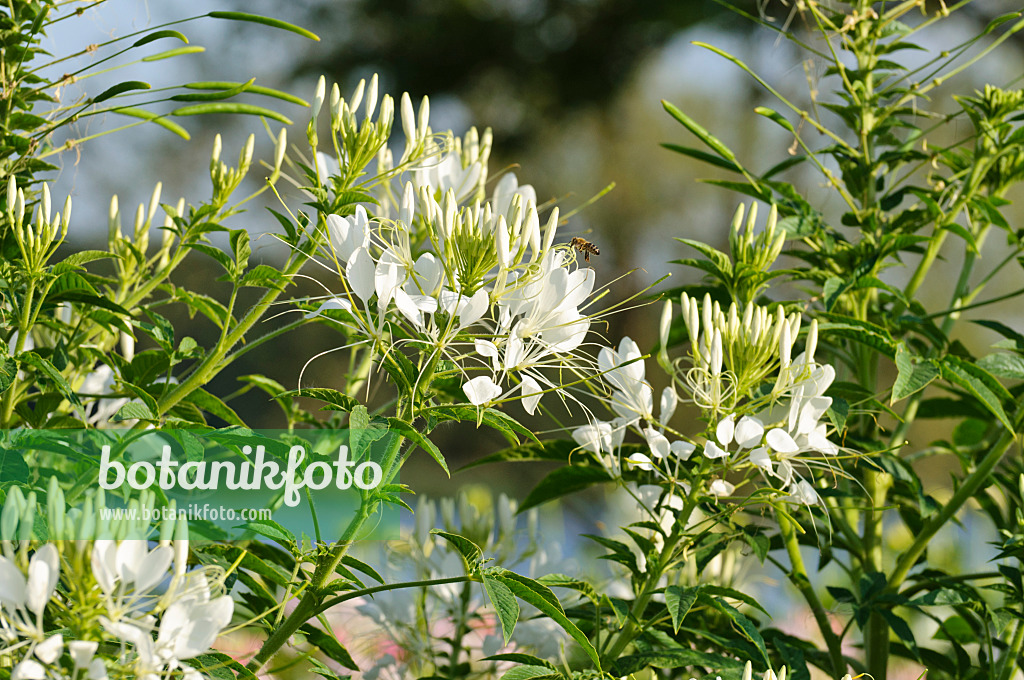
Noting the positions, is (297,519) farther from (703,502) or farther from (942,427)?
(942,427)

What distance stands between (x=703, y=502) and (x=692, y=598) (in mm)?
95

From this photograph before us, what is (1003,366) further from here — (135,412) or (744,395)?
(135,412)

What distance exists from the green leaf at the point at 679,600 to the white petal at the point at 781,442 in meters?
0.09

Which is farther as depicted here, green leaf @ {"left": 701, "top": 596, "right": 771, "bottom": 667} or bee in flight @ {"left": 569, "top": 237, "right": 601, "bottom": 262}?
bee in flight @ {"left": 569, "top": 237, "right": 601, "bottom": 262}

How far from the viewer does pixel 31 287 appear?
17.9 inches

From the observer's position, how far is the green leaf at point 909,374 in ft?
1.68

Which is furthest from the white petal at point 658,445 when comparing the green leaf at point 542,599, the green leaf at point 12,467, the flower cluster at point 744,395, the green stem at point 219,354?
the green leaf at point 12,467

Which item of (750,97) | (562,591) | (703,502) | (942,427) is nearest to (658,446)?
(703,502)

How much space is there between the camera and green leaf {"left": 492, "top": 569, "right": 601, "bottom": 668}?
0.37 metres

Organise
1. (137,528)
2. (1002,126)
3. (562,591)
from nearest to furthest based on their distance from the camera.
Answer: (137,528), (1002,126), (562,591)

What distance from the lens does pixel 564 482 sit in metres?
0.63

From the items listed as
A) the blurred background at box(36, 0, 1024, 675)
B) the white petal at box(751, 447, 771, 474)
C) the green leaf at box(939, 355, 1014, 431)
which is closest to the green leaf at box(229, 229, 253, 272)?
the white petal at box(751, 447, 771, 474)

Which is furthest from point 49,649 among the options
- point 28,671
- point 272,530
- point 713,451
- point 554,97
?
point 554,97

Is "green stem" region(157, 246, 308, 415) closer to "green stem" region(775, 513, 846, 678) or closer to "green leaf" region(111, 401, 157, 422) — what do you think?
"green leaf" region(111, 401, 157, 422)
